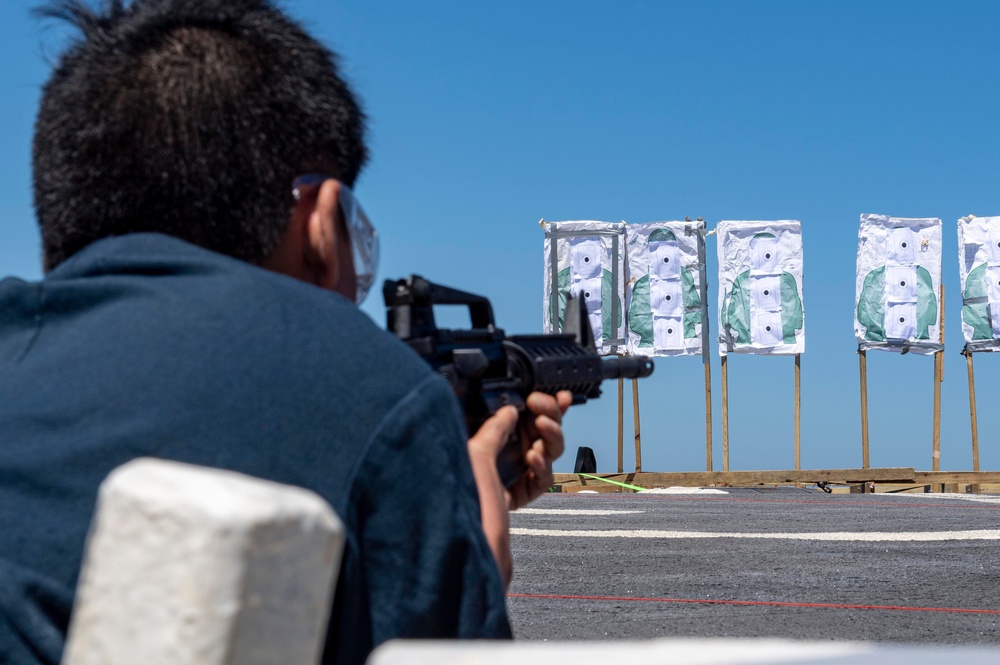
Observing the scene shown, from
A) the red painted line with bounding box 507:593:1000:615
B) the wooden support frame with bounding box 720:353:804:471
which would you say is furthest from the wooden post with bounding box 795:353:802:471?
the red painted line with bounding box 507:593:1000:615

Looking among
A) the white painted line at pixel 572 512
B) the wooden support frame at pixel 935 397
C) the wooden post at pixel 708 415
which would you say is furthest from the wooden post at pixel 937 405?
the white painted line at pixel 572 512

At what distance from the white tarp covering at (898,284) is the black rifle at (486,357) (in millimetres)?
11041

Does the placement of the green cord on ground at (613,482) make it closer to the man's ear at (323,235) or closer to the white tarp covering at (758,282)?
the white tarp covering at (758,282)

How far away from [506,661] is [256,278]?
595 millimetres

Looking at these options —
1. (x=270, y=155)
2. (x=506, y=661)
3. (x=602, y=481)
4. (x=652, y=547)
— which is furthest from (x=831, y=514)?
(x=506, y=661)

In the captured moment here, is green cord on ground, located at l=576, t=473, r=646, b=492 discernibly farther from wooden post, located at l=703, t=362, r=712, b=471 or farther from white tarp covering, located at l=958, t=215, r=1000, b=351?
white tarp covering, located at l=958, t=215, r=1000, b=351

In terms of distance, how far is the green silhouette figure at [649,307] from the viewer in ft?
41.6

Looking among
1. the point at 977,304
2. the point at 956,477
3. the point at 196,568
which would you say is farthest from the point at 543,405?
the point at 977,304

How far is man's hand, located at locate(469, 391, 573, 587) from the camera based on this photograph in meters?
1.30

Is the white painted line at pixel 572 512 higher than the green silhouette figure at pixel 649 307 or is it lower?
lower

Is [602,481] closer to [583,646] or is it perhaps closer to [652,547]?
[652,547]

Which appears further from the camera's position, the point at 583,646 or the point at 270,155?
the point at 270,155

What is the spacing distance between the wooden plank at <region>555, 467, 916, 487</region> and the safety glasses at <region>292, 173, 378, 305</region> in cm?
1065

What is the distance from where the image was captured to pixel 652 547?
5.64m
